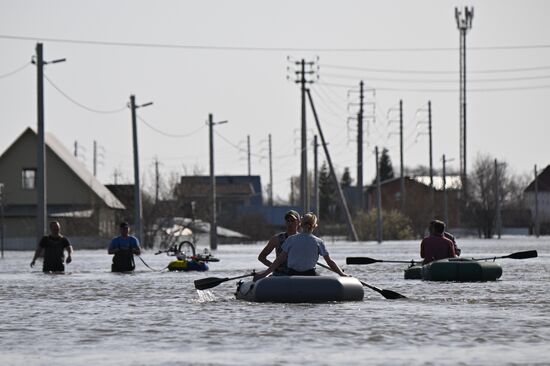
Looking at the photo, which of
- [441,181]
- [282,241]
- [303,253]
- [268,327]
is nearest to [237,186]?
[441,181]

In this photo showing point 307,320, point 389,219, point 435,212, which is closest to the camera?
point 307,320

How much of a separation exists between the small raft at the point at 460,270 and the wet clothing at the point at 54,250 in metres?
8.25

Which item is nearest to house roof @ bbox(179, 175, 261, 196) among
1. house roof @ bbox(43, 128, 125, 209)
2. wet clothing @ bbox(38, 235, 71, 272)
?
house roof @ bbox(43, 128, 125, 209)

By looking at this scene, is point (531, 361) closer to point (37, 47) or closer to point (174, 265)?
point (174, 265)

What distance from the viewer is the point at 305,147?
9800cm

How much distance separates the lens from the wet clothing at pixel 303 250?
92.0 feet

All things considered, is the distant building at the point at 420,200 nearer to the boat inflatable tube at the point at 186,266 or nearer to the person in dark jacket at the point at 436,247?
the boat inflatable tube at the point at 186,266

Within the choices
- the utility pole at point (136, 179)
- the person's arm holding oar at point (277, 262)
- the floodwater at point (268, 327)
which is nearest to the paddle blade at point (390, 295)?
the floodwater at point (268, 327)

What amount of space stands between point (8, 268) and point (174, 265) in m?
7.29

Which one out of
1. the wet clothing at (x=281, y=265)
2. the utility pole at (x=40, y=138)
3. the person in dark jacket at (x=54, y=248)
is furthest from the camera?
the utility pole at (x=40, y=138)

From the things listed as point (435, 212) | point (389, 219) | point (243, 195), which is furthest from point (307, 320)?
point (243, 195)

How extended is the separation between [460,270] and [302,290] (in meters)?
9.14

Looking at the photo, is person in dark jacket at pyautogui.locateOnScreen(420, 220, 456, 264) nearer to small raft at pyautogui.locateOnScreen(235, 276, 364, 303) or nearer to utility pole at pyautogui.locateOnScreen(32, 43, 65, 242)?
small raft at pyautogui.locateOnScreen(235, 276, 364, 303)

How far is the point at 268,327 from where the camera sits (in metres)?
22.8
